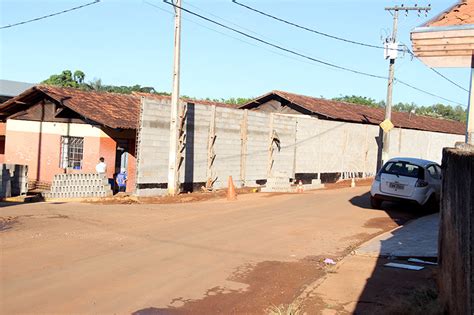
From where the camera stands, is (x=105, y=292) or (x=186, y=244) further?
(x=186, y=244)

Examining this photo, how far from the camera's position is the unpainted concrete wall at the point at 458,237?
411 cm

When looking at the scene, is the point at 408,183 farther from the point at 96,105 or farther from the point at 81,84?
the point at 81,84

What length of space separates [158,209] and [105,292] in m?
8.27

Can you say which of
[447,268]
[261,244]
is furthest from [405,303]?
[261,244]

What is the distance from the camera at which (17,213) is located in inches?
528

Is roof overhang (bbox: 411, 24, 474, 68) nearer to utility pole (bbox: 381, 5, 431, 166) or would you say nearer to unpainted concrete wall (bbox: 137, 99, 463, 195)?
unpainted concrete wall (bbox: 137, 99, 463, 195)

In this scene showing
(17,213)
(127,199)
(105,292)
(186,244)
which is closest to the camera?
(105,292)

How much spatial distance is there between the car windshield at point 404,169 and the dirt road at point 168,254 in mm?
1126

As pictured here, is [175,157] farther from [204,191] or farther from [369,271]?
[369,271]

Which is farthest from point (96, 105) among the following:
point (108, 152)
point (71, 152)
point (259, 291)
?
point (259, 291)

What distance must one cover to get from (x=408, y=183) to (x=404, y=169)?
0.58 metres

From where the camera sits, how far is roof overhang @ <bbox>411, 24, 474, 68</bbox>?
893 cm

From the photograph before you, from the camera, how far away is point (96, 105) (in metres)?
24.1

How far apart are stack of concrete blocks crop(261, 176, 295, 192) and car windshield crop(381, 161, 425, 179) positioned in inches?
235
